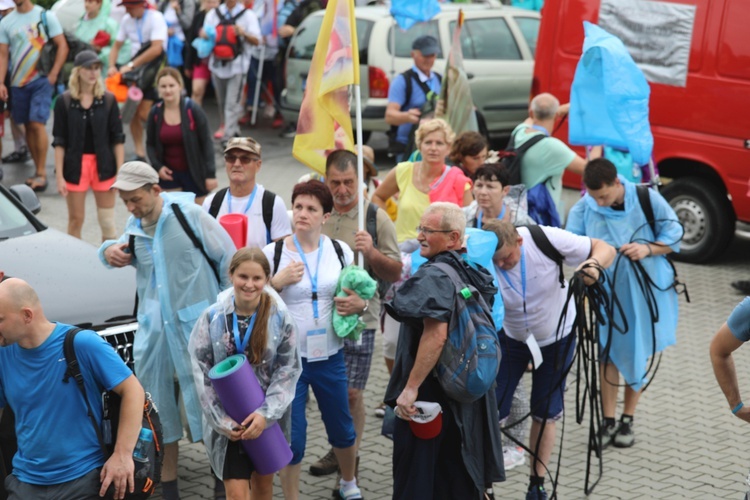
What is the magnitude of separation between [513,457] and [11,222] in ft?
11.6

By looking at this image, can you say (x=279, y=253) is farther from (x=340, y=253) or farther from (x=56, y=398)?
(x=56, y=398)

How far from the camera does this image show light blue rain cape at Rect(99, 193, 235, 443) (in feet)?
20.1

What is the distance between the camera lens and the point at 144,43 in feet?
45.9

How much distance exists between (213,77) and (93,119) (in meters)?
5.78

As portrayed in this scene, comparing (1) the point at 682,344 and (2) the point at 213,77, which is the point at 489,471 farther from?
(2) the point at 213,77

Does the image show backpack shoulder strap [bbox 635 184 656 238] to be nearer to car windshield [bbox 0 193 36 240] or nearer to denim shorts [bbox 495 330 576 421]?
denim shorts [bbox 495 330 576 421]

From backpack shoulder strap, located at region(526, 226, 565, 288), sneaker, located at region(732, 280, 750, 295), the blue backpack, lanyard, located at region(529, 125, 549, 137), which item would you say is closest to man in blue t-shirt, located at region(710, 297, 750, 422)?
the blue backpack

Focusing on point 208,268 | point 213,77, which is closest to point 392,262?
point 208,268

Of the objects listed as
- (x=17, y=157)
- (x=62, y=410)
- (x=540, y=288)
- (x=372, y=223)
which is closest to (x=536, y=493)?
(x=540, y=288)

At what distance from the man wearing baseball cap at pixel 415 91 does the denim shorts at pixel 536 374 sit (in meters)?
4.40

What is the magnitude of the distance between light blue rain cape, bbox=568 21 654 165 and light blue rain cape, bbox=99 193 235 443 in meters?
3.15

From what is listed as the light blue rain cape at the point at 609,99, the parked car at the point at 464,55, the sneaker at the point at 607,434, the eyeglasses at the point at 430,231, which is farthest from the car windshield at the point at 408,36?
the eyeglasses at the point at 430,231

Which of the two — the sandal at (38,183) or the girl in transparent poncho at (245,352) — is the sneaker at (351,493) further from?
the sandal at (38,183)

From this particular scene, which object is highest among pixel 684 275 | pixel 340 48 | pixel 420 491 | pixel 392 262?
pixel 340 48
